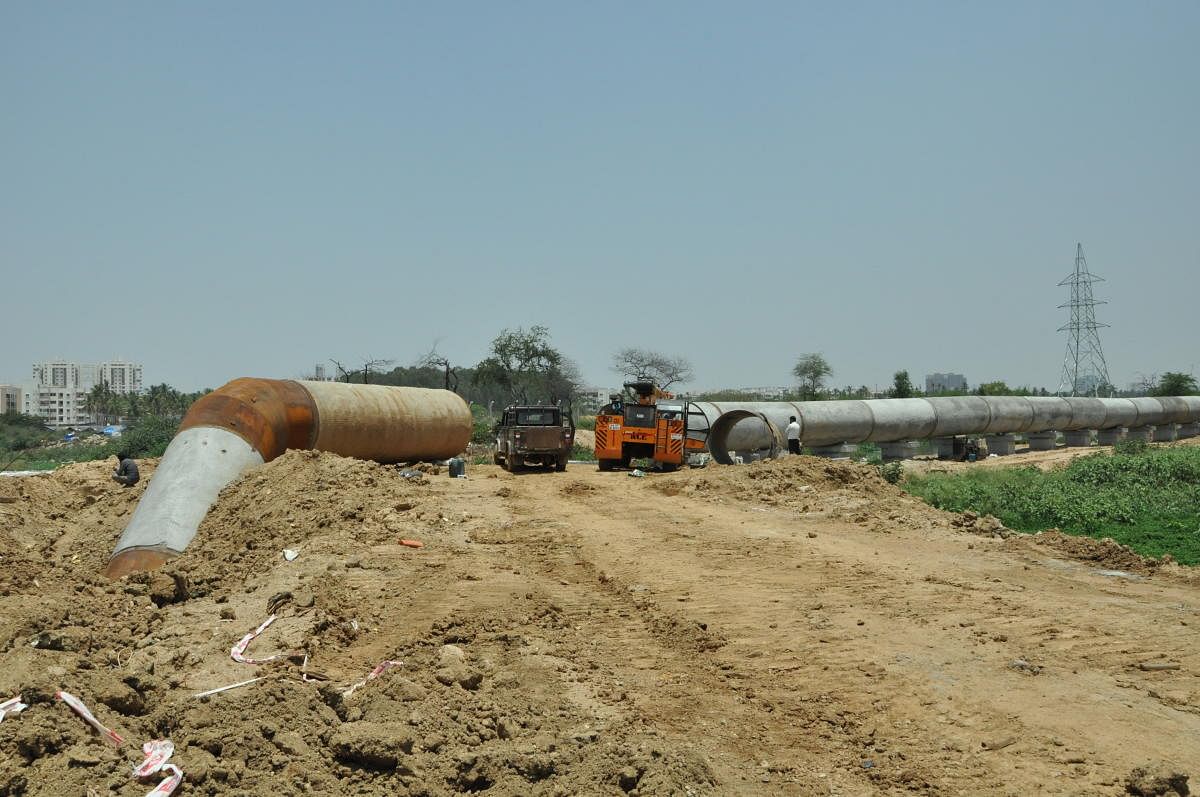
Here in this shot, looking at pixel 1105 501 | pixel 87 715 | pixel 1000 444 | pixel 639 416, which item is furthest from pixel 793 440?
pixel 87 715

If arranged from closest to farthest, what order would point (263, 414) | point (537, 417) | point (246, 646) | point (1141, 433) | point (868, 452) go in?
point (246, 646) < point (263, 414) < point (537, 417) < point (868, 452) < point (1141, 433)

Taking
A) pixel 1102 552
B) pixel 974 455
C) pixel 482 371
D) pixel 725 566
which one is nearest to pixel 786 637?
pixel 725 566

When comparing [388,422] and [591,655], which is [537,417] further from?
[591,655]

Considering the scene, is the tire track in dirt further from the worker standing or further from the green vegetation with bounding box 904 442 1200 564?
the worker standing

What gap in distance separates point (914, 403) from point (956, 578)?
24.4 metres

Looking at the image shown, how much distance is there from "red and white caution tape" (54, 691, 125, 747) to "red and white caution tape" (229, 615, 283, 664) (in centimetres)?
226

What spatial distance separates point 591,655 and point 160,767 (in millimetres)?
3648

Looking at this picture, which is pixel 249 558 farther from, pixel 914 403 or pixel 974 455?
pixel 974 455

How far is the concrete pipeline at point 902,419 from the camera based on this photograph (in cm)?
2705

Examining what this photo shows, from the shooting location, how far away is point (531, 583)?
1058 centimetres

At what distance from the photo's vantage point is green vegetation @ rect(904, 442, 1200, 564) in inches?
571

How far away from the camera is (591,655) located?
789cm

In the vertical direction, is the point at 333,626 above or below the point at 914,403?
below

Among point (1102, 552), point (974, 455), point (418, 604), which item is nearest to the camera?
point (418, 604)
